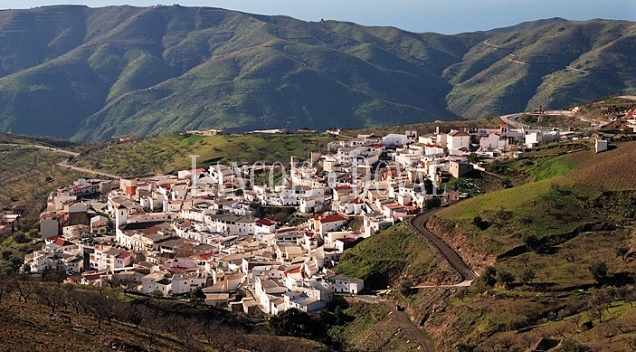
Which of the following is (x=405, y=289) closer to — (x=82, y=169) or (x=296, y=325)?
(x=296, y=325)

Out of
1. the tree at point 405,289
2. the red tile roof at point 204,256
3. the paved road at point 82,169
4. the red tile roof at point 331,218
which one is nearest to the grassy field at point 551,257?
the tree at point 405,289

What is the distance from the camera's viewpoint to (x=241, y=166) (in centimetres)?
7662

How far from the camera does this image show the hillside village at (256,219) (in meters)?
47.3

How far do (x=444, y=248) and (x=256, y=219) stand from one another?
17205mm

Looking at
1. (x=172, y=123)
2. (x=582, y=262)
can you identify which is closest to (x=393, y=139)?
(x=582, y=262)

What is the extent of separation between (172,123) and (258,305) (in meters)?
149

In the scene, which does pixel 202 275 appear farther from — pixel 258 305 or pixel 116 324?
pixel 116 324

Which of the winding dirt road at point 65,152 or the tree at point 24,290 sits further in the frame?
the winding dirt road at point 65,152

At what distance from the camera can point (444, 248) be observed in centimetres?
4503

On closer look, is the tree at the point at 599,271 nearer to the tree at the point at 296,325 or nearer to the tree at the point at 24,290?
the tree at the point at 296,325

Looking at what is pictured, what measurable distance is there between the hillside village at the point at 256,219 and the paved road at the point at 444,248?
4.82 feet

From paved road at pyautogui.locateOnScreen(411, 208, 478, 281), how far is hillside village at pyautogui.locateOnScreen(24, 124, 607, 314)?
147 centimetres

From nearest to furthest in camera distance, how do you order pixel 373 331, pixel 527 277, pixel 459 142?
pixel 527 277, pixel 373 331, pixel 459 142

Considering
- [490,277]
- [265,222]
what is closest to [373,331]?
[490,277]
